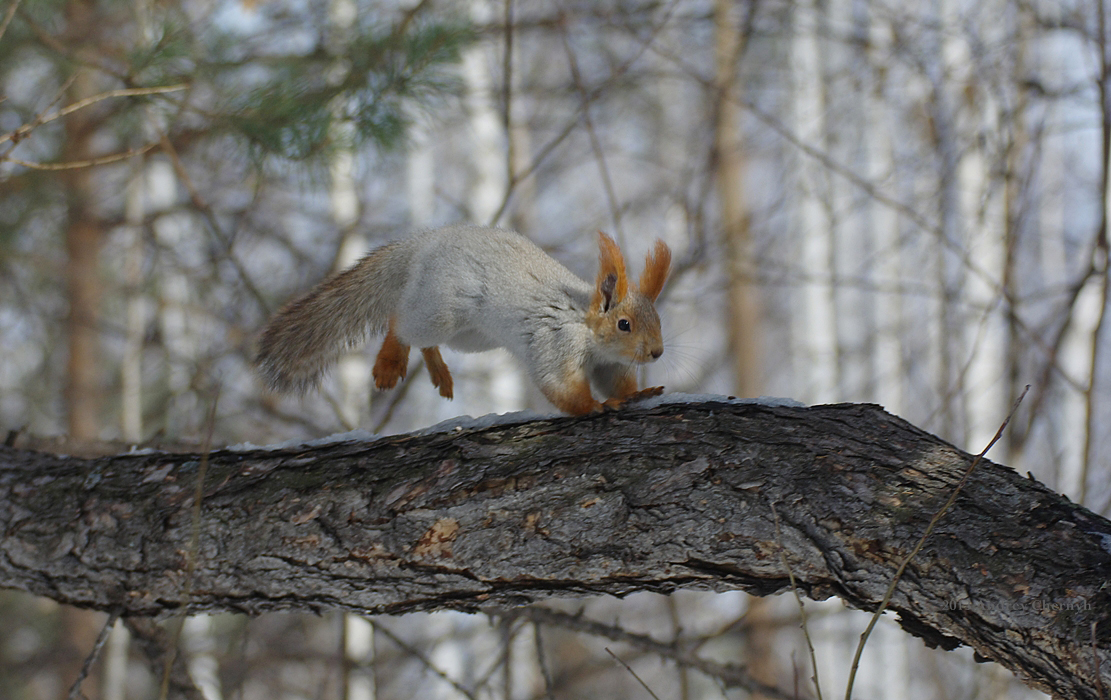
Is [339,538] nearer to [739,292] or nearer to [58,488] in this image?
[58,488]

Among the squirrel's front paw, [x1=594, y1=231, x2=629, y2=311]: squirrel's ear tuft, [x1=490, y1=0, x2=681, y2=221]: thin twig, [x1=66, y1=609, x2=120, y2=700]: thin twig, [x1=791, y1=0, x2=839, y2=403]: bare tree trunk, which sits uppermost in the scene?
[x1=791, y1=0, x2=839, y2=403]: bare tree trunk

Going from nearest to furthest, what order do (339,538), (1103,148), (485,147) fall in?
(339,538) < (1103,148) < (485,147)

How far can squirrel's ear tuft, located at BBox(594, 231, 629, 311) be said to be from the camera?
1.84m

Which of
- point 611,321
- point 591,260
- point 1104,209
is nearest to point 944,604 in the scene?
point 611,321

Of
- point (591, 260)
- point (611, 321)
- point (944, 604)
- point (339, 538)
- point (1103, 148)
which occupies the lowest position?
point (944, 604)

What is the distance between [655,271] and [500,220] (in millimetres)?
3734

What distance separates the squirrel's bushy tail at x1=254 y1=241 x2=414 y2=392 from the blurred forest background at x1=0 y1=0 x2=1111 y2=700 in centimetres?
20

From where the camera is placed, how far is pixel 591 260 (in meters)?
5.20

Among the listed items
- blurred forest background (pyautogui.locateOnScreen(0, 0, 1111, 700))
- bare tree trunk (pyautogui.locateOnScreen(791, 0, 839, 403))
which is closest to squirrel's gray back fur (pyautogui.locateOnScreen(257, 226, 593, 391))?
blurred forest background (pyautogui.locateOnScreen(0, 0, 1111, 700))

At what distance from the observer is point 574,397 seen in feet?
5.81

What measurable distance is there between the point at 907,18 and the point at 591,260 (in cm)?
212

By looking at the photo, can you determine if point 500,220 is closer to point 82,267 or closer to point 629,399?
point 82,267

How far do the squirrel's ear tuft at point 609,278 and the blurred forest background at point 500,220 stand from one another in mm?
259

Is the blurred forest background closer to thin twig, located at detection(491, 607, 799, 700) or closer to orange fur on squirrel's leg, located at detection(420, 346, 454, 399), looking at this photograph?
thin twig, located at detection(491, 607, 799, 700)
